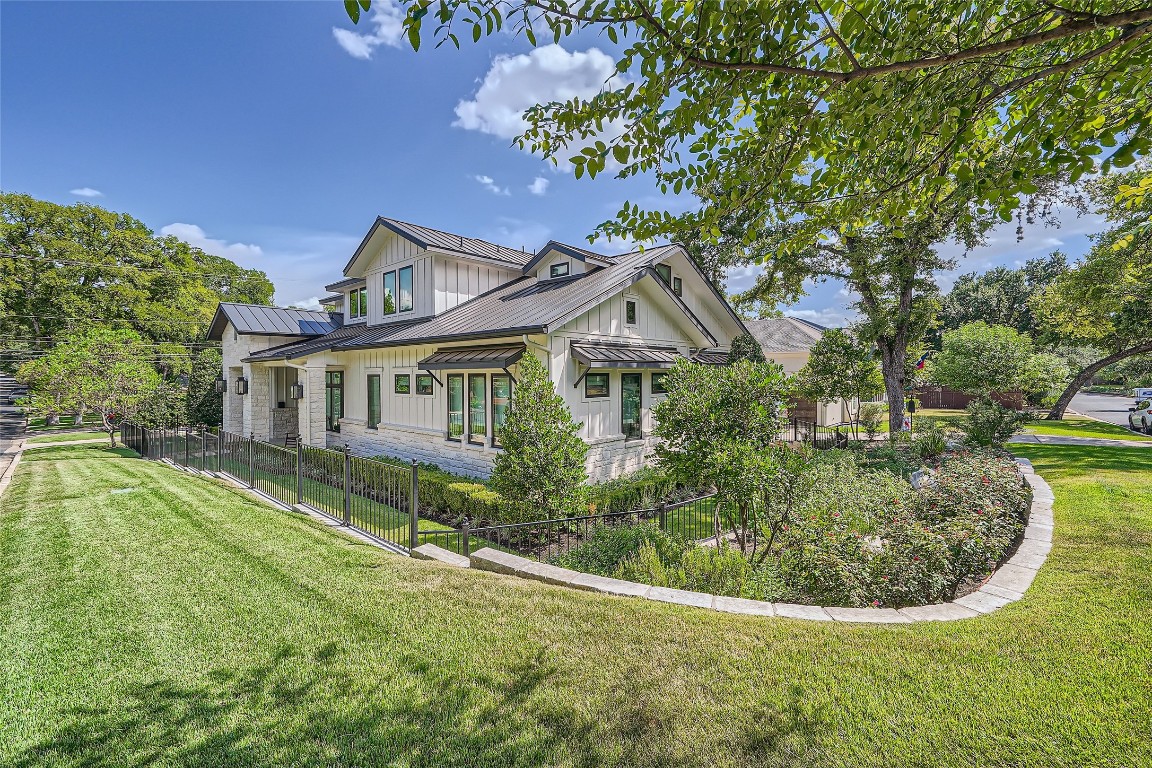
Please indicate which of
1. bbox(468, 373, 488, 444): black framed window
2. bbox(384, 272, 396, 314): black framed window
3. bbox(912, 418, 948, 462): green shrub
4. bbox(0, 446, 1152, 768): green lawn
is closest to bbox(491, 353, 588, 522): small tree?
bbox(0, 446, 1152, 768): green lawn

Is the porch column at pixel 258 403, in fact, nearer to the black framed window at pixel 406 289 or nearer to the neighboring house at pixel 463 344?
the neighboring house at pixel 463 344

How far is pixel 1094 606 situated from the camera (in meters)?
3.93

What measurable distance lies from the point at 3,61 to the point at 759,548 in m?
19.0

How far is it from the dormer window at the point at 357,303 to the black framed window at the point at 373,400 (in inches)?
158

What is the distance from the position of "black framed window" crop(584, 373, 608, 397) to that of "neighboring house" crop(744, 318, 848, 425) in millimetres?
12369

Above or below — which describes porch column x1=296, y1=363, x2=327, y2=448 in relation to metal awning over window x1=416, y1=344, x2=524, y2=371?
below

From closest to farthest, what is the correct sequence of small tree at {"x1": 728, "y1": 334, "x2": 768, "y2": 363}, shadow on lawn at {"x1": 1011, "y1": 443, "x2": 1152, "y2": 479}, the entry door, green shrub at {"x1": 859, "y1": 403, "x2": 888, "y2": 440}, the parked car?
shadow on lawn at {"x1": 1011, "y1": 443, "x2": 1152, "y2": 479} < the entry door < small tree at {"x1": 728, "y1": 334, "x2": 768, "y2": 363} < the parked car < green shrub at {"x1": 859, "y1": 403, "x2": 888, "y2": 440}

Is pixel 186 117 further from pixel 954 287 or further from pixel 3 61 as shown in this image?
pixel 954 287

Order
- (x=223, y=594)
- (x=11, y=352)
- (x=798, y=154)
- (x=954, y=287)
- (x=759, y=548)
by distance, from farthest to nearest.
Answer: (x=954, y=287) < (x=11, y=352) < (x=759, y=548) < (x=223, y=594) < (x=798, y=154)

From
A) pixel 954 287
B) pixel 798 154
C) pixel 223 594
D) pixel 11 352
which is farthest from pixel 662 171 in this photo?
pixel 954 287

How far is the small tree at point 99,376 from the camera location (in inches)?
615

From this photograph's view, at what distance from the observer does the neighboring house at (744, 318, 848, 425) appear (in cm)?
2556

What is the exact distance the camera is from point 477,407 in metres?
11.4

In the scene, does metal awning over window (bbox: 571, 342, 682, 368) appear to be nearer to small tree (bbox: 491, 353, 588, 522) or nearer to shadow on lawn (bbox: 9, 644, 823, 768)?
small tree (bbox: 491, 353, 588, 522)
